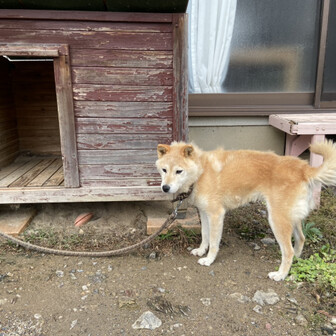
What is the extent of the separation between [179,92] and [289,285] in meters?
2.27

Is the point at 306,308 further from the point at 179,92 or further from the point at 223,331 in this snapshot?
the point at 179,92

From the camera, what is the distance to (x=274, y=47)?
16.9 ft

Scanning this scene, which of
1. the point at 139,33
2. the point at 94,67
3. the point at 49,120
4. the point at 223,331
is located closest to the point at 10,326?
the point at 223,331

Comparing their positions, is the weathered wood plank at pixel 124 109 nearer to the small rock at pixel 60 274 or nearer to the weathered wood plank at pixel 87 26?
the weathered wood plank at pixel 87 26

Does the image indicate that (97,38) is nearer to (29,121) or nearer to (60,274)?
(60,274)

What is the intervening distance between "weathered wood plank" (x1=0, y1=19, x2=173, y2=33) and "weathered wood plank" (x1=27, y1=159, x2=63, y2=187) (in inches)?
63.4

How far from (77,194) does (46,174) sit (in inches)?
37.4

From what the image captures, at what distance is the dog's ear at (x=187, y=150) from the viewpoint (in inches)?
113

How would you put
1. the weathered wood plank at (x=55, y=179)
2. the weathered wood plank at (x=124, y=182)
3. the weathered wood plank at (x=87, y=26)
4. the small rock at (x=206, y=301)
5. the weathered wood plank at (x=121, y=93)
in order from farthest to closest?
the weathered wood plank at (x=55, y=179) < the weathered wood plank at (x=124, y=182) < the weathered wood plank at (x=121, y=93) < the weathered wood plank at (x=87, y=26) < the small rock at (x=206, y=301)

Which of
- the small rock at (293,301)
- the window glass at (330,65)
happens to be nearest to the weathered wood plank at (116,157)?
the small rock at (293,301)

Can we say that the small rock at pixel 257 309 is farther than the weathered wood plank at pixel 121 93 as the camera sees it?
No

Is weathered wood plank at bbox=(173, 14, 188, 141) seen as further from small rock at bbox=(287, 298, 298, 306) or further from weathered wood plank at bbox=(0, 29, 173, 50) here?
small rock at bbox=(287, 298, 298, 306)

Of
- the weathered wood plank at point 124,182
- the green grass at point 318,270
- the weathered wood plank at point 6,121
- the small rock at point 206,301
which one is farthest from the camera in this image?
the weathered wood plank at point 6,121

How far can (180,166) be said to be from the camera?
282 cm
